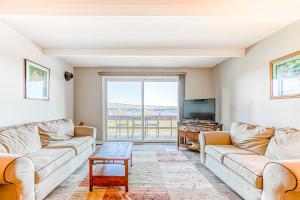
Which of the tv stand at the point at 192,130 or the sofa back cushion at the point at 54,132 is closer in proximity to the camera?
the sofa back cushion at the point at 54,132

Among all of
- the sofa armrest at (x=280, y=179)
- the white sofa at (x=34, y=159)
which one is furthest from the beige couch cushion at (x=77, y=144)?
the sofa armrest at (x=280, y=179)

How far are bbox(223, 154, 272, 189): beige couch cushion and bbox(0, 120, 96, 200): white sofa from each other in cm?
215

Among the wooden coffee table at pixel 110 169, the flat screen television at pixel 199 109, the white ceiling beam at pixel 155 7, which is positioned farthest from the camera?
the flat screen television at pixel 199 109

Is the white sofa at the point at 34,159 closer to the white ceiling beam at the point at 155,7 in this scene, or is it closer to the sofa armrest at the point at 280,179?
the white ceiling beam at the point at 155,7

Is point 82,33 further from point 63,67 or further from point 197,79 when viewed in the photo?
point 197,79

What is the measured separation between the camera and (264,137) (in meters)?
3.08

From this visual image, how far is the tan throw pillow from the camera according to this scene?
3055 millimetres

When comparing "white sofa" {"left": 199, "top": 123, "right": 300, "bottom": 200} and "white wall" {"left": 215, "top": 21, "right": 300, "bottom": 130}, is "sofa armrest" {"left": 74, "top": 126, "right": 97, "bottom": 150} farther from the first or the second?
"white wall" {"left": 215, "top": 21, "right": 300, "bottom": 130}

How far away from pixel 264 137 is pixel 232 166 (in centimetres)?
72

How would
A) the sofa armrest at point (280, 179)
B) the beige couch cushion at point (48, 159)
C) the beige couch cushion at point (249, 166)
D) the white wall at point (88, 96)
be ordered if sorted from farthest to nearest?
the white wall at point (88, 96), the beige couch cushion at point (48, 159), the beige couch cushion at point (249, 166), the sofa armrest at point (280, 179)

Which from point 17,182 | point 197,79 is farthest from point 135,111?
point 17,182

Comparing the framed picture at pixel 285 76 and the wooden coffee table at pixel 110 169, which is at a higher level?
the framed picture at pixel 285 76

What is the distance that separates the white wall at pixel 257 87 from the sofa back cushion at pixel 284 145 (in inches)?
11.4

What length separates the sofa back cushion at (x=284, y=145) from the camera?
8.02 feet
